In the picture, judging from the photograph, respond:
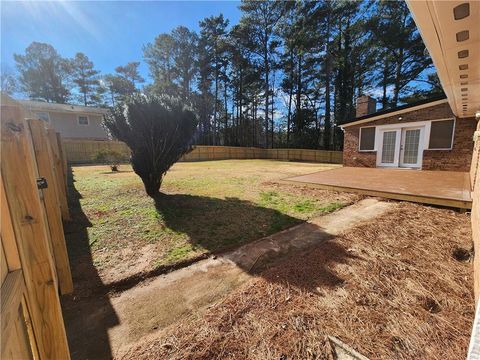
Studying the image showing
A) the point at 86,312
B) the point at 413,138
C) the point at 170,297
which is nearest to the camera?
the point at 86,312

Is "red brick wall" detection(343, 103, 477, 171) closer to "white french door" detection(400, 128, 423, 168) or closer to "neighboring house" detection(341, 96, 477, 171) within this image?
"neighboring house" detection(341, 96, 477, 171)

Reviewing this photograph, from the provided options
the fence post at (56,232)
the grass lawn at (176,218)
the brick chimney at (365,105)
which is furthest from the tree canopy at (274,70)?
the fence post at (56,232)

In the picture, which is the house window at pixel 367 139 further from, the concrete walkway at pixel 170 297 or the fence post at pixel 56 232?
the fence post at pixel 56 232

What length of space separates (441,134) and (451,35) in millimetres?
10098

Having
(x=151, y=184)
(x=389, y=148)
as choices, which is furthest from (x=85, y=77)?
(x=389, y=148)

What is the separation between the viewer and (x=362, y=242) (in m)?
3.32

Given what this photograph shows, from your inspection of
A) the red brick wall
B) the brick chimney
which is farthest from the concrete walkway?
the brick chimney

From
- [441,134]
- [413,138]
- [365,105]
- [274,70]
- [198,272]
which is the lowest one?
[198,272]

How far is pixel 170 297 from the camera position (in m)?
2.28

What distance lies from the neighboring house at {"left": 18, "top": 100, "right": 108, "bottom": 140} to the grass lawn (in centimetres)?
1586

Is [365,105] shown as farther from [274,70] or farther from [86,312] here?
[274,70]

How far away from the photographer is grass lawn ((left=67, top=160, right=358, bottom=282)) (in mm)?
3127

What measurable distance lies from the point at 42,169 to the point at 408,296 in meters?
4.18

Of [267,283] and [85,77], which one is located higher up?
[85,77]
